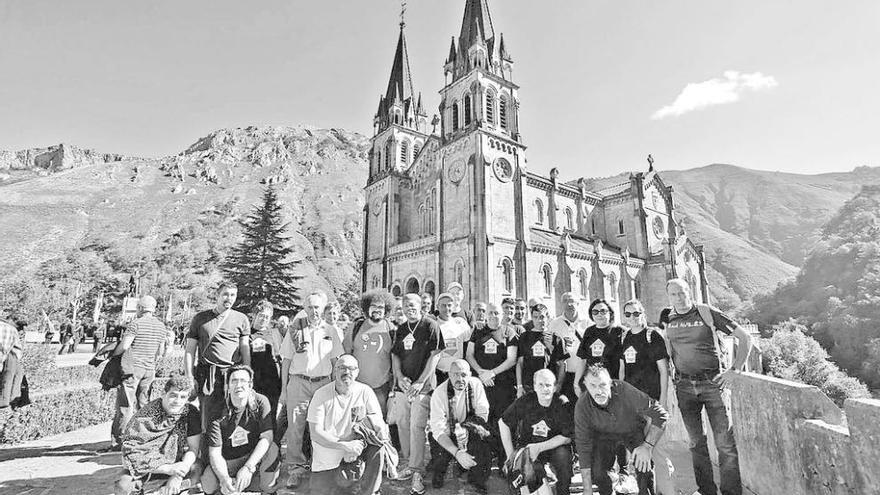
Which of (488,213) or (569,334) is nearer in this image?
(569,334)

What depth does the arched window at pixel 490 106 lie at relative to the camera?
88.0ft

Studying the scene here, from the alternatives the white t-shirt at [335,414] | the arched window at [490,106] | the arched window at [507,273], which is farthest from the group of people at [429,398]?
the arched window at [490,106]

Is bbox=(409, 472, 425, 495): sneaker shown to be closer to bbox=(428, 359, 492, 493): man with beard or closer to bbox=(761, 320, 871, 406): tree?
bbox=(428, 359, 492, 493): man with beard

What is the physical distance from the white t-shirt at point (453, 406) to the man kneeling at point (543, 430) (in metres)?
0.42

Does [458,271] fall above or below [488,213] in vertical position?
below

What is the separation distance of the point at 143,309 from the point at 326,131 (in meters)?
206

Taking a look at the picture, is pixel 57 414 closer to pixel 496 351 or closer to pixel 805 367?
pixel 496 351

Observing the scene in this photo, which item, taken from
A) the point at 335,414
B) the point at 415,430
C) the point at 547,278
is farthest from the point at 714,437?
the point at 547,278

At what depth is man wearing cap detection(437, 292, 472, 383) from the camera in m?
5.97

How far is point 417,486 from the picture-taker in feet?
15.4

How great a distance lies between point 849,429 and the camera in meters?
3.01

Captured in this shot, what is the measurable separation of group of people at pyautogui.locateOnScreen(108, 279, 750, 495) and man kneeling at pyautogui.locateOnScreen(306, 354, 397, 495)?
0.04 ft

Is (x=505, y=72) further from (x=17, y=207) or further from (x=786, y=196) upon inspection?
(x=786, y=196)

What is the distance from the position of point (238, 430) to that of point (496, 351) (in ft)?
10.2
